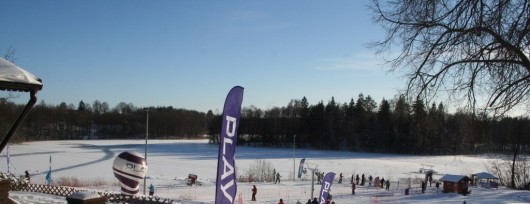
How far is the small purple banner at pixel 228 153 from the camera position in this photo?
15.9ft

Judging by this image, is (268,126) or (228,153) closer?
(228,153)

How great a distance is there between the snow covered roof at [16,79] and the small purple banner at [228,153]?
244 cm

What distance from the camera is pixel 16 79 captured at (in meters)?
5.46

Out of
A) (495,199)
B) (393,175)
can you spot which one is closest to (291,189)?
(495,199)

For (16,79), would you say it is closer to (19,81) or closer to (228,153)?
(19,81)

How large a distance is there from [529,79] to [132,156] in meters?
8.95

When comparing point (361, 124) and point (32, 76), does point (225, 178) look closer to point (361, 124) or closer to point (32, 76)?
point (32, 76)

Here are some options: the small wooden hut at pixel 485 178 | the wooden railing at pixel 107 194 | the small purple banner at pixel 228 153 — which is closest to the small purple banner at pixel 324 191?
the wooden railing at pixel 107 194

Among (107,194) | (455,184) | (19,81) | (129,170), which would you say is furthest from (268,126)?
(19,81)

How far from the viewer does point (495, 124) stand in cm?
582

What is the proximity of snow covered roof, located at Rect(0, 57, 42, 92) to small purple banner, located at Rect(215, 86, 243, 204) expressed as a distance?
244 cm

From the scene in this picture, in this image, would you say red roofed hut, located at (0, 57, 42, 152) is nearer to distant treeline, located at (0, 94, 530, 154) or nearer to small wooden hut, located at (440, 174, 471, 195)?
distant treeline, located at (0, 94, 530, 154)

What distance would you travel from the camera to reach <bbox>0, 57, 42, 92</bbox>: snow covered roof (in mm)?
5414

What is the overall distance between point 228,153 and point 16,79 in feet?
8.81
